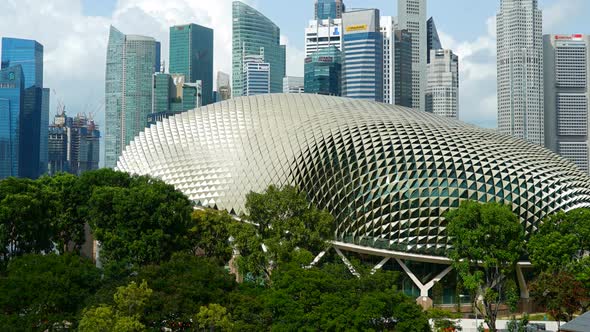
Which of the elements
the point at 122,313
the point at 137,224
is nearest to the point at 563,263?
the point at 137,224

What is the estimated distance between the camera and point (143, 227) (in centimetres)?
6303

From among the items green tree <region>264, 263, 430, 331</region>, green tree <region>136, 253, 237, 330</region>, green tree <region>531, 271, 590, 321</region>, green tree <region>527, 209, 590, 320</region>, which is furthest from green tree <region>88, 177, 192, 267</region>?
green tree <region>527, 209, 590, 320</region>

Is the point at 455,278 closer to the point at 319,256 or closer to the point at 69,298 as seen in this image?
the point at 319,256

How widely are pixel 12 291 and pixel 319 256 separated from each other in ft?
86.7

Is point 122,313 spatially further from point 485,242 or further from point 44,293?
point 485,242

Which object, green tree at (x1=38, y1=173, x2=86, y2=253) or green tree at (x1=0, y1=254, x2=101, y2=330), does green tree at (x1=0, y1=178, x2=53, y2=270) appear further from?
green tree at (x1=0, y1=254, x2=101, y2=330)

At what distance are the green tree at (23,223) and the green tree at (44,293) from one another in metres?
12.7

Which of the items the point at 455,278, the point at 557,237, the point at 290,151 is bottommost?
the point at 455,278

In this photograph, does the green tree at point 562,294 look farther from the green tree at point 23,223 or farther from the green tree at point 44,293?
the green tree at point 23,223

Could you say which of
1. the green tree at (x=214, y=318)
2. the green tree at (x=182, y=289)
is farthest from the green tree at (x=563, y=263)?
the green tree at (x=214, y=318)

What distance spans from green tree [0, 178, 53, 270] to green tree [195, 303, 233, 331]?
25.4 metres

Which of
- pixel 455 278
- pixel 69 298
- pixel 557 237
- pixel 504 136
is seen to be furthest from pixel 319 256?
pixel 504 136

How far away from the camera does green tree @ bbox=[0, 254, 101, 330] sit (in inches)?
1837

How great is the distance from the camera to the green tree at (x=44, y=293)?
153 feet
